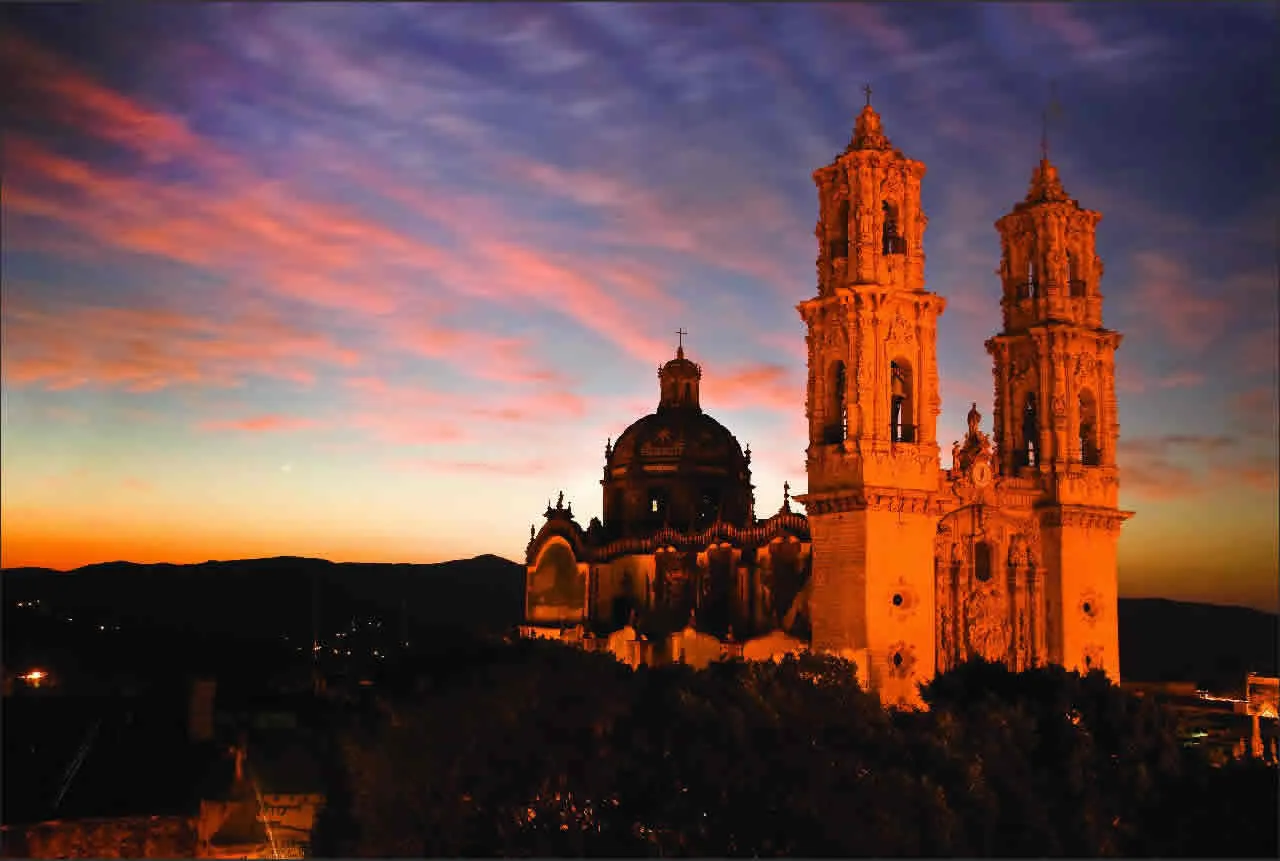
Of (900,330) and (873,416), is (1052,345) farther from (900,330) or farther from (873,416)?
(873,416)

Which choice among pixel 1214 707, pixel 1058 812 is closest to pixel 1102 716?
pixel 1058 812

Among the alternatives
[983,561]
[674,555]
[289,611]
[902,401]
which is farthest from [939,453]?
[289,611]

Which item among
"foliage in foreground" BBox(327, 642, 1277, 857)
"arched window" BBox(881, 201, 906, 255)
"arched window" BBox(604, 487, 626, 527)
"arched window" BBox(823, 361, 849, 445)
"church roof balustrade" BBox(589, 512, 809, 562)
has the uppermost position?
"arched window" BBox(881, 201, 906, 255)

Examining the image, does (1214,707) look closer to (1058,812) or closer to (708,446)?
(708,446)

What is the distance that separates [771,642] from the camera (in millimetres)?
46812

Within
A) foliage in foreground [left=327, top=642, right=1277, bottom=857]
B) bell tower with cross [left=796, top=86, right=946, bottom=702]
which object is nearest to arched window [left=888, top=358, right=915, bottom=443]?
bell tower with cross [left=796, top=86, right=946, bottom=702]

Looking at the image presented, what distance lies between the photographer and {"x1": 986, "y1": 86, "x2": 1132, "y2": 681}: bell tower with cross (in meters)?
47.8

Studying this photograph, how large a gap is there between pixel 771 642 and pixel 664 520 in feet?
48.7

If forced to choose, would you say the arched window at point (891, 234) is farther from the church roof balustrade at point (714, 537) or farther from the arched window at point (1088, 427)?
the church roof balustrade at point (714, 537)

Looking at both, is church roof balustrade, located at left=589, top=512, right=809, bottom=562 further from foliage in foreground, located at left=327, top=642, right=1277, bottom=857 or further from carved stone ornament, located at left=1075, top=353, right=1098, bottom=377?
foliage in foreground, located at left=327, top=642, right=1277, bottom=857

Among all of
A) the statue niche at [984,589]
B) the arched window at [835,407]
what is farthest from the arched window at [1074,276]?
the arched window at [835,407]

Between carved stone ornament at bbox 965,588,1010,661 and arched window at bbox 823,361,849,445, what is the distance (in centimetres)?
767

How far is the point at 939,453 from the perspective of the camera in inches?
1689

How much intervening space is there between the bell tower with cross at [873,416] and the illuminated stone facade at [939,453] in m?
0.05
